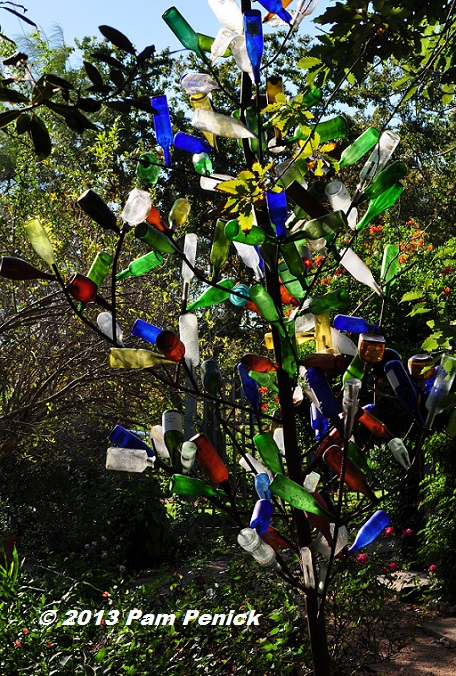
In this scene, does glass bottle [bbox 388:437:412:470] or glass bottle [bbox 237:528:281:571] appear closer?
glass bottle [bbox 237:528:281:571]

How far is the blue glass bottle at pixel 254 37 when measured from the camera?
1380 mm

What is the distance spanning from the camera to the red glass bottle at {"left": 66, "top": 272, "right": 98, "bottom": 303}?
56.1 inches

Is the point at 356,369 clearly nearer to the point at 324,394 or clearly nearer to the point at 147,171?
the point at 324,394

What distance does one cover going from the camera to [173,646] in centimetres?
265

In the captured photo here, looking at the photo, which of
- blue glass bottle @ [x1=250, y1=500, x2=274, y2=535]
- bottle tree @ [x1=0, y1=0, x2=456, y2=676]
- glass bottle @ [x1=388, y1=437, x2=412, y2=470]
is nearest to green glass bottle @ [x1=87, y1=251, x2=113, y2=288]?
bottle tree @ [x1=0, y1=0, x2=456, y2=676]

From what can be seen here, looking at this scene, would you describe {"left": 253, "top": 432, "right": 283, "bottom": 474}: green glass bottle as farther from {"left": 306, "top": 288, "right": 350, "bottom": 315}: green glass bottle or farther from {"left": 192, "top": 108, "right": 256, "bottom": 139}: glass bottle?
{"left": 192, "top": 108, "right": 256, "bottom": 139}: glass bottle

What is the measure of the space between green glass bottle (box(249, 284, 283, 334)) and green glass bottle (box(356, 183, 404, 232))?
0.25 metres

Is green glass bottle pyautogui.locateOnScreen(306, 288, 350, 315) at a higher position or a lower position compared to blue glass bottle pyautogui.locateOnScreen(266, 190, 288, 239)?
lower

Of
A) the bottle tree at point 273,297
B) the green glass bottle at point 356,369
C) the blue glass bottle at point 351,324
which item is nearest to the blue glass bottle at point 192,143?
the bottle tree at point 273,297

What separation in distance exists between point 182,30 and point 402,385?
91 cm

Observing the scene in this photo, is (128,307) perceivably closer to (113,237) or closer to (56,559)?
(113,237)

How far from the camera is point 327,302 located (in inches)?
57.8

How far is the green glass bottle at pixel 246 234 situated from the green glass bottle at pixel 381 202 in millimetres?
245

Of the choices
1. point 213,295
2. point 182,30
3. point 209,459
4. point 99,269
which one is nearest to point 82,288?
point 99,269
